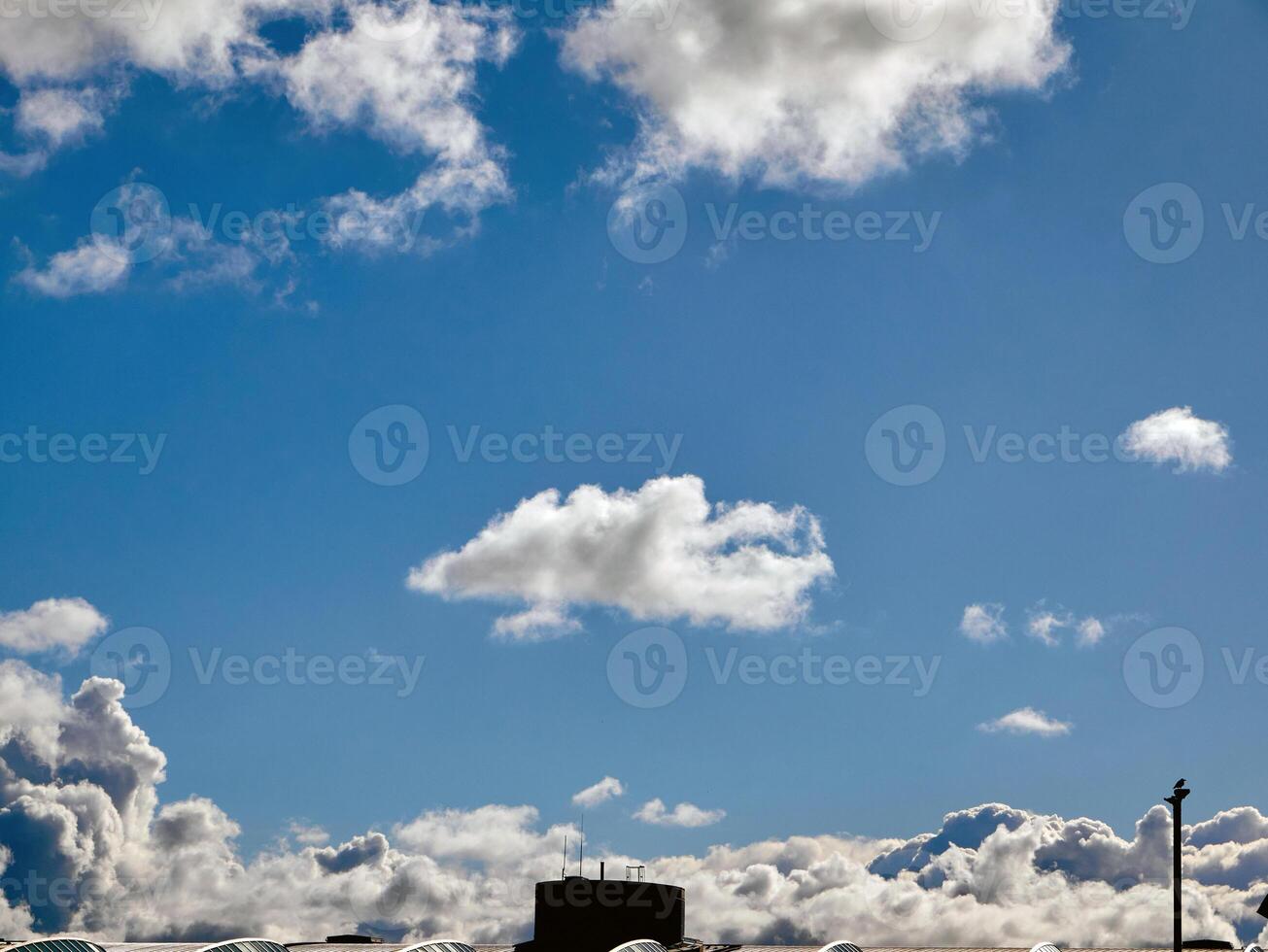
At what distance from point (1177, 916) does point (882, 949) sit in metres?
17.7

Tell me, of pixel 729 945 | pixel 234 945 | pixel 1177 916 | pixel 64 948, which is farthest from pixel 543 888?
pixel 1177 916

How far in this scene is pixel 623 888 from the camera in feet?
185

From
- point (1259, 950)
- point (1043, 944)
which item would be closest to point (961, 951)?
point (1043, 944)

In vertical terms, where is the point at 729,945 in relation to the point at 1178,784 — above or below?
below

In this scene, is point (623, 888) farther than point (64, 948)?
Yes

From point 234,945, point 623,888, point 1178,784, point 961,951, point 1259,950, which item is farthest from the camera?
point 961,951

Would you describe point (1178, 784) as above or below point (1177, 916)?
above

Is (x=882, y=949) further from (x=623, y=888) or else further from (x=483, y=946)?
(x=483, y=946)

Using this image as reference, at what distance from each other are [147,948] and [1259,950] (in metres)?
49.6

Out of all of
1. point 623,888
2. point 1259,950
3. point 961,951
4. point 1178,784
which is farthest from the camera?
point 961,951

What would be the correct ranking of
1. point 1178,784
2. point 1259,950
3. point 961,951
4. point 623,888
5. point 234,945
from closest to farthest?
1. point 1178,784
2. point 234,945
3. point 1259,950
4. point 623,888
5. point 961,951

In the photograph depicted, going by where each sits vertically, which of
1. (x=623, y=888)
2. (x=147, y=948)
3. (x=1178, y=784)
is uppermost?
(x=1178, y=784)

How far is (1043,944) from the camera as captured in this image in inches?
2008

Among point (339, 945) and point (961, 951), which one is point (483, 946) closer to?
point (339, 945)
